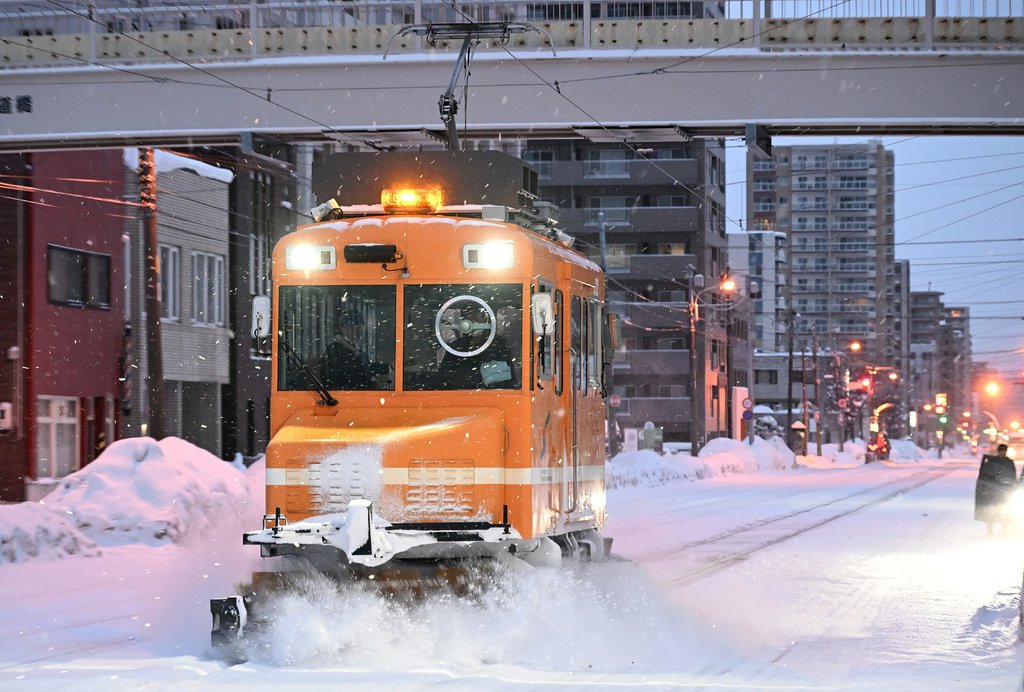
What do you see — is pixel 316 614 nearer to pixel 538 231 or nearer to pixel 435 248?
pixel 435 248

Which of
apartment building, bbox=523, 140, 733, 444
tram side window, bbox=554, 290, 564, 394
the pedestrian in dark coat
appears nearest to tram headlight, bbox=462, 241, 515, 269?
tram side window, bbox=554, 290, 564, 394

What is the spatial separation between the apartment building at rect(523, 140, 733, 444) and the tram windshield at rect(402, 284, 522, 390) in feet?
235

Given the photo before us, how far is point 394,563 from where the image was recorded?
992 centimetres

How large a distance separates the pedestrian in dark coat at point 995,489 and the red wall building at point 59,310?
734 inches

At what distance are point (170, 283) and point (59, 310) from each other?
21.8ft

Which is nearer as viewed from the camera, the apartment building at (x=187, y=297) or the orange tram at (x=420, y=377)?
the orange tram at (x=420, y=377)

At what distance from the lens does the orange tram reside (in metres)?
9.82

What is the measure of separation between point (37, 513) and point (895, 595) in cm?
1020

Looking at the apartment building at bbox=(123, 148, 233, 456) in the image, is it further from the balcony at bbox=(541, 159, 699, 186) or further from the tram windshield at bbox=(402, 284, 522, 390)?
the balcony at bbox=(541, 159, 699, 186)

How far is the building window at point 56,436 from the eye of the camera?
2995 cm

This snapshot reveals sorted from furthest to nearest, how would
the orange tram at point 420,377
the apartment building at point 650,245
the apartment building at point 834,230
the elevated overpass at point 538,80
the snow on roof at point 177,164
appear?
the apartment building at point 834,230
the apartment building at point 650,245
the snow on roof at point 177,164
the elevated overpass at point 538,80
the orange tram at point 420,377

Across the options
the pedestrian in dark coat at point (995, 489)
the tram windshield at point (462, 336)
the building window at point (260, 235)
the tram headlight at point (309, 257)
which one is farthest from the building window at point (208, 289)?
the tram windshield at point (462, 336)

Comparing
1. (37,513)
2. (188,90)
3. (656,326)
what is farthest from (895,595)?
(656,326)

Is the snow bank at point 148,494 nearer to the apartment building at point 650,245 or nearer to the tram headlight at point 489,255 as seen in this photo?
the tram headlight at point 489,255
